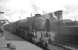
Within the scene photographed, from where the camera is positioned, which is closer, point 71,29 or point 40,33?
point 71,29

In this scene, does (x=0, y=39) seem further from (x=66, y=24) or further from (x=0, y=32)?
(x=66, y=24)

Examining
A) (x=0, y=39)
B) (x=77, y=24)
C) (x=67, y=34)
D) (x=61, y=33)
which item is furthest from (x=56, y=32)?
(x=0, y=39)

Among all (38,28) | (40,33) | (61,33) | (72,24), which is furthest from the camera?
(38,28)

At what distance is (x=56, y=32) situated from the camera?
1129 cm

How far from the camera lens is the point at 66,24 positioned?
10320 millimetres

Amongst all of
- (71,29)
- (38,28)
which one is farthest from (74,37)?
(38,28)

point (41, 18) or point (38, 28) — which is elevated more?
point (41, 18)

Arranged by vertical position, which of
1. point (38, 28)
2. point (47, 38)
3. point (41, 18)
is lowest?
point (47, 38)

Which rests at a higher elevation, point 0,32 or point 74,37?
point 0,32

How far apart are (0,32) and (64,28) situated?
524 centimetres

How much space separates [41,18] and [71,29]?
4.33m

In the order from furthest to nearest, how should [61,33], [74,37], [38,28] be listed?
[38,28]
[61,33]
[74,37]

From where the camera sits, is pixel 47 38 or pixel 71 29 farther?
pixel 47 38

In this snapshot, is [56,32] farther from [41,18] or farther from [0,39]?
[0,39]
